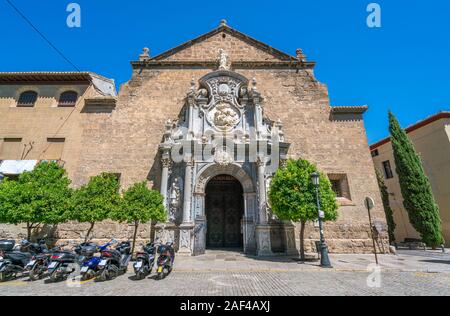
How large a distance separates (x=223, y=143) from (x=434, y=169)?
2085cm

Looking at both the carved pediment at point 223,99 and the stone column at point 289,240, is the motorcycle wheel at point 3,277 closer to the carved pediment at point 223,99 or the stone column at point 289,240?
the carved pediment at point 223,99

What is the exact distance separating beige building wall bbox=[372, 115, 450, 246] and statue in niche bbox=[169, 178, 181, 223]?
2234cm

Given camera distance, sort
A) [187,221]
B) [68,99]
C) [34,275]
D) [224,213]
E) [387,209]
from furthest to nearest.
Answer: [387,209] < [68,99] < [224,213] < [187,221] < [34,275]

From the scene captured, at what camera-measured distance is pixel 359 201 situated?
1446 centimetres

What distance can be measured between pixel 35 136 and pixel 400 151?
28.6 m

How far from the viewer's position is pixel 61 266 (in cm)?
710

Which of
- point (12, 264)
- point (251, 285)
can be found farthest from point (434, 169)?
point (12, 264)

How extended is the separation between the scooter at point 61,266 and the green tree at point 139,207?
2.99 meters

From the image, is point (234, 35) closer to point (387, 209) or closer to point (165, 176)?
point (165, 176)

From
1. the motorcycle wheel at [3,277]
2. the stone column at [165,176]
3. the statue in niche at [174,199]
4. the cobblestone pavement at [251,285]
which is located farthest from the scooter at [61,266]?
the stone column at [165,176]

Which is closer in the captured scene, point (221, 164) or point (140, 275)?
point (140, 275)

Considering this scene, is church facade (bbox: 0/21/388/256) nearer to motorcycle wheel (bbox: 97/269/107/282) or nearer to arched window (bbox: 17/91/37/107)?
arched window (bbox: 17/91/37/107)

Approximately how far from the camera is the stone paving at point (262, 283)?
567cm
